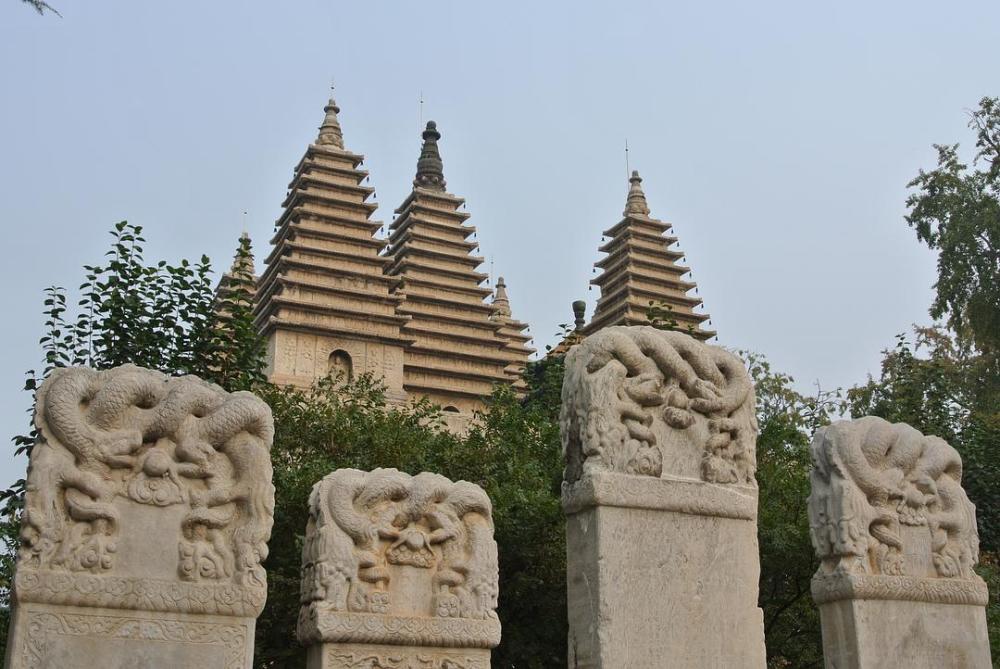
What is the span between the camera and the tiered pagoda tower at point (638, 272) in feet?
126

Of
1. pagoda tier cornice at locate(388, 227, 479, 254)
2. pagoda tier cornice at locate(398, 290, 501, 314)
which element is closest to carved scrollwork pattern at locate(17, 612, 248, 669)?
pagoda tier cornice at locate(398, 290, 501, 314)

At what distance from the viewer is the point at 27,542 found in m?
6.34

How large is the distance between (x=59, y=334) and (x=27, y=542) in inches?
292

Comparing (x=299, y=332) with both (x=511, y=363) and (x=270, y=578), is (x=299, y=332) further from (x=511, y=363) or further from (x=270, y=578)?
(x=270, y=578)

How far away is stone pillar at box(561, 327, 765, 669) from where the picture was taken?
6680mm

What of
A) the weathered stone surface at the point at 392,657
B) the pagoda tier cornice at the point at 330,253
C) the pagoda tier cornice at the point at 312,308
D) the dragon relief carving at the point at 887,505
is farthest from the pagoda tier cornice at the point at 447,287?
the weathered stone surface at the point at 392,657

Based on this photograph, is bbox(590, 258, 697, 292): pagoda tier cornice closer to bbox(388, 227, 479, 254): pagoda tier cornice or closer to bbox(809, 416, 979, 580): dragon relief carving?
bbox(388, 227, 479, 254): pagoda tier cornice

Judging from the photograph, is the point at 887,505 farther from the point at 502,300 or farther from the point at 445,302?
the point at 502,300

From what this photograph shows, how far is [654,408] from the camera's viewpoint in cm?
724

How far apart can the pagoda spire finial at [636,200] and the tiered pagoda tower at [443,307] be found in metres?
5.67

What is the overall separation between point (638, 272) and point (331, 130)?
35.8ft

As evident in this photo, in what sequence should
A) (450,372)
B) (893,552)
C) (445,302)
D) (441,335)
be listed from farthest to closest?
(445,302) < (441,335) < (450,372) < (893,552)

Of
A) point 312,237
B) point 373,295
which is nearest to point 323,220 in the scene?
point 312,237

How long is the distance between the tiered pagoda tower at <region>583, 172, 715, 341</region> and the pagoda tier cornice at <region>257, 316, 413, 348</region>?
688 cm
